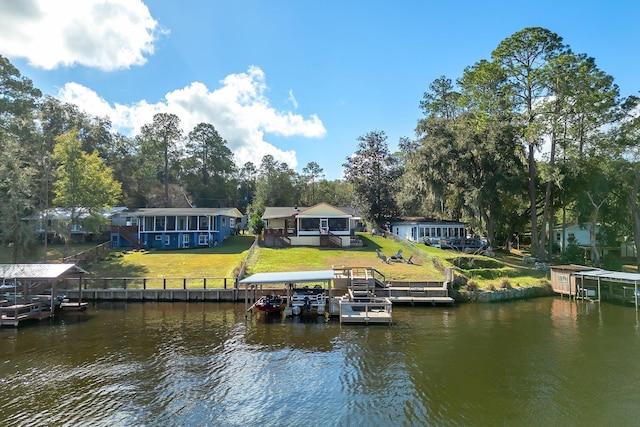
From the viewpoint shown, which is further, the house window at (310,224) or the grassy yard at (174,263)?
the house window at (310,224)

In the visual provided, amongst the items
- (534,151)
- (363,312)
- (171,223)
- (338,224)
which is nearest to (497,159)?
(534,151)

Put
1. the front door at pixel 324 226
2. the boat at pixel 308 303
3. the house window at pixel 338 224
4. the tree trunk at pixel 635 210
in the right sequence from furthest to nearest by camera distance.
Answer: the house window at pixel 338 224
the front door at pixel 324 226
the tree trunk at pixel 635 210
the boat at pixel 308 303

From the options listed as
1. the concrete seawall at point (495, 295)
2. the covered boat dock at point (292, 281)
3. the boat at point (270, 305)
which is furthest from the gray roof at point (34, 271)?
the concrete seawall at point (495, 295)

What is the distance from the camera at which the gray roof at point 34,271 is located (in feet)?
69.6

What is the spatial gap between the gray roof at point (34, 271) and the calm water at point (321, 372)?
9.99 ft

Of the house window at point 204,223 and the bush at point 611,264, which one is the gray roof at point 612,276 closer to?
the bush at point 611,264

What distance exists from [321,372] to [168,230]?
32.9 meters

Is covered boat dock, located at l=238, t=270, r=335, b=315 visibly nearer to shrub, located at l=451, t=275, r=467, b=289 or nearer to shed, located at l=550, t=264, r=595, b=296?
shrub, located at l=451, t=275, r=467, b=289

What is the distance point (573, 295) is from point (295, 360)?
73.7 ft

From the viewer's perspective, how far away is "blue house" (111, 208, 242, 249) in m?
40.8

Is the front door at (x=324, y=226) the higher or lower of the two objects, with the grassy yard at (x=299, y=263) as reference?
higher

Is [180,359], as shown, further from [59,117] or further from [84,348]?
[59,117]

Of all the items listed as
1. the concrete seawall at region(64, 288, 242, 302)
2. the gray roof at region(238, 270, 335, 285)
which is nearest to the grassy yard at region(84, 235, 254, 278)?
the concrete seawall at region(64, 288, 242, 302)

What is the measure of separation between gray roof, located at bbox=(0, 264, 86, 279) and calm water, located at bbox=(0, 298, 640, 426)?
120 inches
